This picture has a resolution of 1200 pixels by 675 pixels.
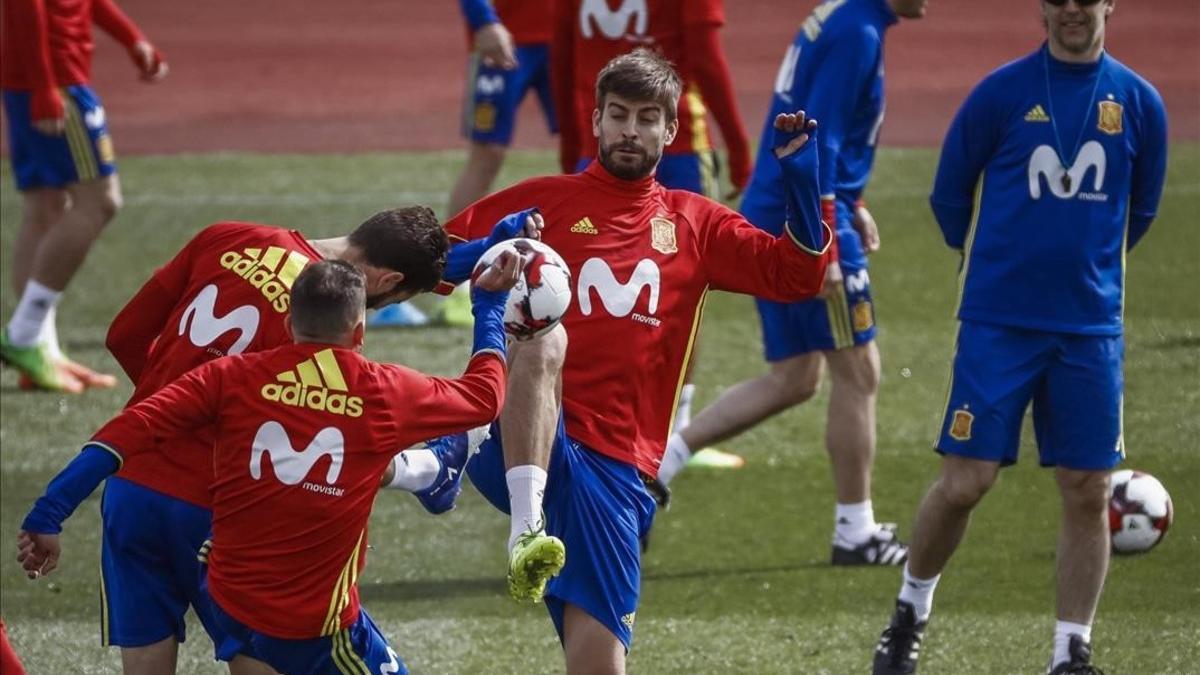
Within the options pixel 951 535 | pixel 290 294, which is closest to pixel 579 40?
pixel 951 535

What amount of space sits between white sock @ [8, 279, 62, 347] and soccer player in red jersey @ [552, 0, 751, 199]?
2.94 metres

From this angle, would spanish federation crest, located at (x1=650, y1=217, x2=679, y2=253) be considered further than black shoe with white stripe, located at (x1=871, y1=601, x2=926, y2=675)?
No

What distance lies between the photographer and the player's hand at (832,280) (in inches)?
302

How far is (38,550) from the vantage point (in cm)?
481

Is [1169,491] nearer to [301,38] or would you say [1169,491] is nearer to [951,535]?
[951,535]

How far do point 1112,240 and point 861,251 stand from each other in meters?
1.62

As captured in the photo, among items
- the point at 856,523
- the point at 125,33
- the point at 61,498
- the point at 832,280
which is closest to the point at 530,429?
the point at 61,498

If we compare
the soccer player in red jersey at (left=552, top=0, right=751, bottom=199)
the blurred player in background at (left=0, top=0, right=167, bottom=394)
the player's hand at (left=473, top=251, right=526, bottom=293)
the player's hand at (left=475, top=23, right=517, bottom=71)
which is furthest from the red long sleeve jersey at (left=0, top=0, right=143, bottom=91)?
the player's hand at (left=473, top=251, right=526, bottom=293)

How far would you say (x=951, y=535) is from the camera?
661cm

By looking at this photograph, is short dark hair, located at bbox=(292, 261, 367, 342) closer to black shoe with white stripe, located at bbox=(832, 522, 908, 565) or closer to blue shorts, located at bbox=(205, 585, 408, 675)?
blue shorts, located at bbox=(205, 585, 408, 675)

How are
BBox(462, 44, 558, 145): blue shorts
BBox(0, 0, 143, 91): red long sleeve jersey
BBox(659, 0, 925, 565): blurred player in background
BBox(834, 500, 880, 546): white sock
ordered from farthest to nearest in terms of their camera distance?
1. BBox(462, 44, 558, 145): blue shorts
2. BBox(0, 0, 143, 91): red long sleeve jersey
3. BBox(834, 500, 880, 546): white sock
4. BBox(659, 0, 925, 565): blurred player in background

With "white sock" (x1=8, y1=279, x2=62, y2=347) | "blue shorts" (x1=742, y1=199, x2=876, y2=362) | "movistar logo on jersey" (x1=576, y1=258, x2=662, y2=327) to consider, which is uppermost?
"movistar logo on jersey" (x1=576, y1=258, x2=662, y2=327)

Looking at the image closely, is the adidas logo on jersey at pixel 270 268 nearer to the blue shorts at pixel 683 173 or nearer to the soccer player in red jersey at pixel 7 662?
the soccer player in red jersey at pixel 7 662

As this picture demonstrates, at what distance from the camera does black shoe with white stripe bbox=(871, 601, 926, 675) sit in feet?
21.7
